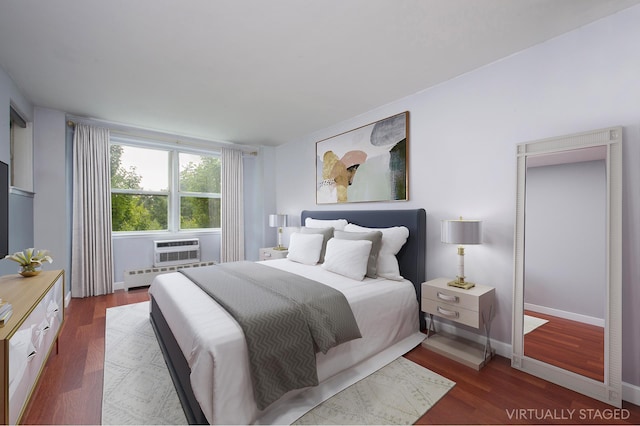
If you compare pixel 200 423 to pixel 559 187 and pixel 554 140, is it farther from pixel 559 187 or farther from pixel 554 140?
pixel 554 140

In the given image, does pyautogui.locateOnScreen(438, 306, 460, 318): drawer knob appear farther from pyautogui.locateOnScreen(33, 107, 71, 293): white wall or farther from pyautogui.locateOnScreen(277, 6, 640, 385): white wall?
pyautogui.locateOnScreen(33, 107, 71, 293): white wall

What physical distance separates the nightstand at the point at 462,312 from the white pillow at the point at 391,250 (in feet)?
1.12

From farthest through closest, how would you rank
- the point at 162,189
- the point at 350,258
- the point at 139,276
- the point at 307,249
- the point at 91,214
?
the point at 162,189 → the point at 139,276 → the point at 91,214 → the point at 307,249 → the point at 350,258

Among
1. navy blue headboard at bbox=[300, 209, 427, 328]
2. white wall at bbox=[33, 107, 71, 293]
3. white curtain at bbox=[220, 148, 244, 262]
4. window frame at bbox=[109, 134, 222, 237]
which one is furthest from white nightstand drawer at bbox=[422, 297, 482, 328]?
white wall at bbox=[33, 107, 71, 293]

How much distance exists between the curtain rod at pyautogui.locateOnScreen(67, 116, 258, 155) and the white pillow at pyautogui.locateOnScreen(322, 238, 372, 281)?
3253 mm

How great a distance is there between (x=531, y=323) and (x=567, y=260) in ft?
1.78

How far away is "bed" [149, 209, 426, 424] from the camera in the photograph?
144cm

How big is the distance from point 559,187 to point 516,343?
1.23 metres

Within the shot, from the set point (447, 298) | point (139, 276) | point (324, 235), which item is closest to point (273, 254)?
point (324, 235)

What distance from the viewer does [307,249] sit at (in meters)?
3.26

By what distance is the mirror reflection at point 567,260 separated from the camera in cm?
185

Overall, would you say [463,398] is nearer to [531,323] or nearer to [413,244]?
[531,323]

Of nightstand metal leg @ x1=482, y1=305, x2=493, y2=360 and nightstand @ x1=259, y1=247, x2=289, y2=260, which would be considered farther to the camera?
nightstand @ x1=259, y1=247, x2=289, y2=260

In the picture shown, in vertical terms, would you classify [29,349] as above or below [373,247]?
below
